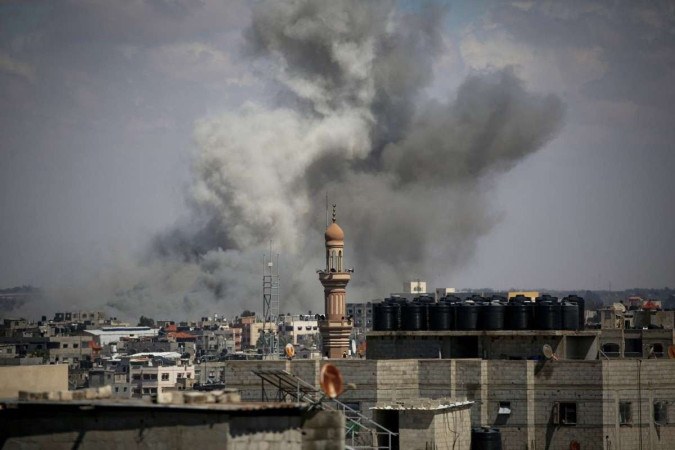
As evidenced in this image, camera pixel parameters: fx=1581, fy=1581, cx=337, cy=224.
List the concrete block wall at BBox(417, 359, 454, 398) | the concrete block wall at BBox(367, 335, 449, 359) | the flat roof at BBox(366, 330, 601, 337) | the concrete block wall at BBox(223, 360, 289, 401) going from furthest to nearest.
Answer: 1. the concrete block wall at BBox(367, 335, 449, 359)
2. the flat roof at BBox(366, 330, 601, 337)
3. the concrete block wall at BBox(417, 359, 454, 398)
4. the concrete block wall at BBox(223, 360, 289, 401)

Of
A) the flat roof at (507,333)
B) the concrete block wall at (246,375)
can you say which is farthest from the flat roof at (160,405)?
the flat roof at (507,333)

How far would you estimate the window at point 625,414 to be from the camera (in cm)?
4506

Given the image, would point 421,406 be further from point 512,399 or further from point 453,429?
point 512,399

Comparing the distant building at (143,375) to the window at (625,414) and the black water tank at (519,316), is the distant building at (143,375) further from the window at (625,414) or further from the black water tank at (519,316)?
the window at (625,414)

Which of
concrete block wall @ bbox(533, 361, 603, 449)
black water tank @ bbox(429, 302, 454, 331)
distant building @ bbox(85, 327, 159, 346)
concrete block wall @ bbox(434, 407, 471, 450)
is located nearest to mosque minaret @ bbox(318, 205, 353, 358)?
black water tank @ bbox(429, 302, 454, 331)

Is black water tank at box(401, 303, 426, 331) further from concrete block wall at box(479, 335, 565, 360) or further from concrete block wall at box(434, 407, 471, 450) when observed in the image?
concrete block wall at box(434, 407, 471, 450)

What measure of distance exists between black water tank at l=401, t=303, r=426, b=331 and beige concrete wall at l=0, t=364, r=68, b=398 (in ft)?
68.1

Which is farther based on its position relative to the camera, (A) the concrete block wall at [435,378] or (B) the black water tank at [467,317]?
(B) the black water tank at [467,317]

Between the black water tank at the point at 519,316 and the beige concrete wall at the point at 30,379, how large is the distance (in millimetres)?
20970

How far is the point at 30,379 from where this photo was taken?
30109 mm

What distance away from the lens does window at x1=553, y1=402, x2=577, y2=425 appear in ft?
149

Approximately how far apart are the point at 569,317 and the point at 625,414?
5.16 m

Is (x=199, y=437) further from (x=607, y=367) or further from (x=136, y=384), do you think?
(x=136, y=384)

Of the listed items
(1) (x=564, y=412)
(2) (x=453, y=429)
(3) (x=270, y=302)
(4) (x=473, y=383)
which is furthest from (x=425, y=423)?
(3) (x=270, y=302)
